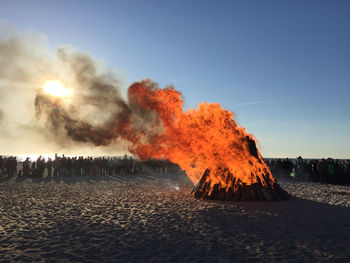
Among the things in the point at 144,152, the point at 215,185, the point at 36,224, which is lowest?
the point at 36,224

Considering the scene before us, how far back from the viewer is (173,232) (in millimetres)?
7996

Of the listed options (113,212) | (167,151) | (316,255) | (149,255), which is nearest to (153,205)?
(113,212)

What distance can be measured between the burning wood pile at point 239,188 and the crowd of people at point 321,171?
12.9 meters

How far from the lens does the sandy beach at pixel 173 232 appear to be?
6.12 meters

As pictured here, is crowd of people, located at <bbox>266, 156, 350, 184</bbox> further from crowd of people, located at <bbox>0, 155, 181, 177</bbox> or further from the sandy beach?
crowd of people, located at <bbox>0, 155, 181, 177</bbox>

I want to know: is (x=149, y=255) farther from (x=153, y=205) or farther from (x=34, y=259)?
(x=153, y=205)

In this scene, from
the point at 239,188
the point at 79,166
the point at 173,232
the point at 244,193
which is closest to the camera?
the point at 173,232

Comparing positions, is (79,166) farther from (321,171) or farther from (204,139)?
(321,171)

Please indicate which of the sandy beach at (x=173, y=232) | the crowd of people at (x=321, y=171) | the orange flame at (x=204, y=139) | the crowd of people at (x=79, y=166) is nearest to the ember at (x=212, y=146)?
the orange flame at (x=204, y=139)

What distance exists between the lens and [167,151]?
15.1 metres

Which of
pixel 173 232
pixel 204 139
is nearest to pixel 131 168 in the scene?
pixel 204 139

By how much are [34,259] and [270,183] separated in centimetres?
1279

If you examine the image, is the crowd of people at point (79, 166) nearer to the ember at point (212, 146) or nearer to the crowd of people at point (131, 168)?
the crowd of people at point (131, 168)

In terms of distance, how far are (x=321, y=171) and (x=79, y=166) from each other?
28051 millimetres
